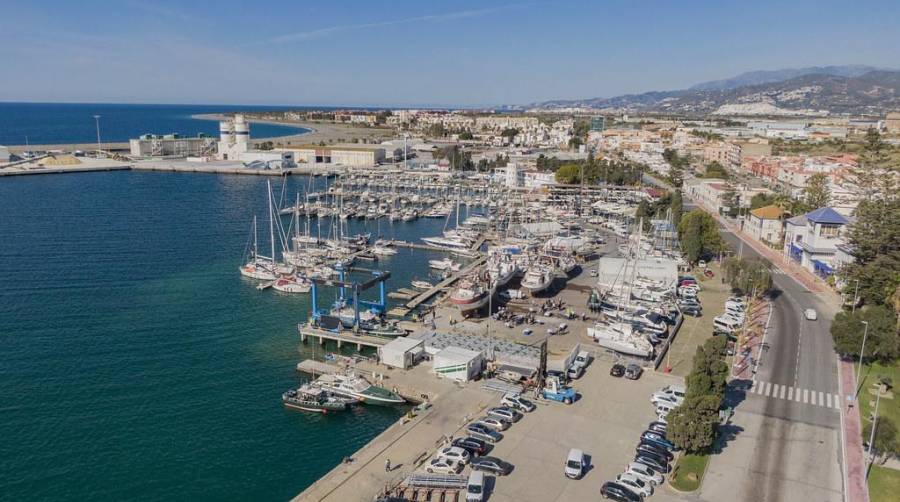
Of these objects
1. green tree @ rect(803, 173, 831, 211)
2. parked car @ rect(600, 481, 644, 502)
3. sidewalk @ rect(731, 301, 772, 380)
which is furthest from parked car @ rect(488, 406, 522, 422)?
green tree @ rect(803, 173, 831, 211)

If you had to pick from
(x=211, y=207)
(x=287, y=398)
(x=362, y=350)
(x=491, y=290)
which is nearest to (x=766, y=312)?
(x=491, y=290)

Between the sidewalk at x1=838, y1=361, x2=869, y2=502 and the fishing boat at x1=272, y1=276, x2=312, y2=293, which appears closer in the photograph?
the sidewalk at x1=838, y1=361, x2=869, y2=502

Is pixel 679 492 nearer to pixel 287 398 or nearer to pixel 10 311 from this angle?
pixel 287 398

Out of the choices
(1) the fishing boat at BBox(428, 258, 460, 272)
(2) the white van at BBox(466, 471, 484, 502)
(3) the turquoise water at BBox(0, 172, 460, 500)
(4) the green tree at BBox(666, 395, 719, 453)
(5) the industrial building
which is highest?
(5) the industrial building

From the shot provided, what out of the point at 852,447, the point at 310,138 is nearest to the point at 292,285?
the point at 852,447

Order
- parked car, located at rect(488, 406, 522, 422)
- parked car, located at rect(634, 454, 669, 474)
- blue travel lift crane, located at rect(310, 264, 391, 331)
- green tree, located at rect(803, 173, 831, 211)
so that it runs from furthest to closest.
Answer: green tree, located at rect(803, 173, 831, 211) → blue travel lift crane, located at rect(310, 264, 391, 331) → parked car, located at rect(488, 406, 522, 422) → parked car, located at rect(634, 454, 669, 474)

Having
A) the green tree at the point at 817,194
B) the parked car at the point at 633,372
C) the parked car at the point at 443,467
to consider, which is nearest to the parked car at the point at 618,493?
the parked car at the point at 443,467

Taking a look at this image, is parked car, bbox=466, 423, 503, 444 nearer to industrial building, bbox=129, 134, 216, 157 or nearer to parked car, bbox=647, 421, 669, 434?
parked car, bbox=647, 421, 669, 434

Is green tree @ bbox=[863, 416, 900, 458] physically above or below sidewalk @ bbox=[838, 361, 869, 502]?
above

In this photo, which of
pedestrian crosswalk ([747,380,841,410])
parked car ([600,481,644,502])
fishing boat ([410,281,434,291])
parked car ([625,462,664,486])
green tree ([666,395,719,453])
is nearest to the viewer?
parked car ([600,481,644,502])
